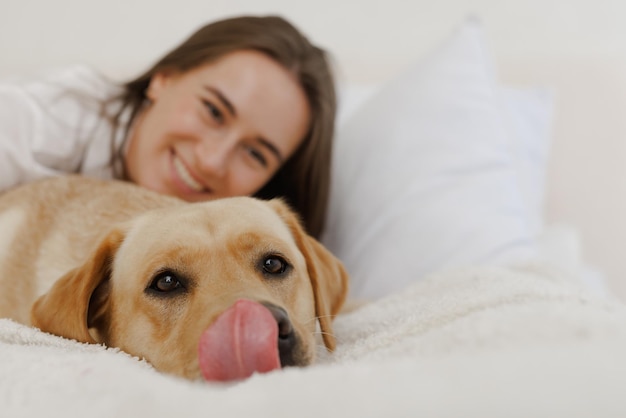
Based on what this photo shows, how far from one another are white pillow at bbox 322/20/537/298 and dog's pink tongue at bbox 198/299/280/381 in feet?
4.49

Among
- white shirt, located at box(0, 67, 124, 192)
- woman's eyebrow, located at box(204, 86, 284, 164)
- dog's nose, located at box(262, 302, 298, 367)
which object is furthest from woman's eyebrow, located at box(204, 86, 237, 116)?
dog's nose, located at box(262, 302, 298, 367)

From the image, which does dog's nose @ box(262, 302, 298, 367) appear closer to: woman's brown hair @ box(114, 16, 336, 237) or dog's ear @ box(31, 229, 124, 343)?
dog's ear @ box(31, 229, 124, 343)

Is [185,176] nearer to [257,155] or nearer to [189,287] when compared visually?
[257,155]

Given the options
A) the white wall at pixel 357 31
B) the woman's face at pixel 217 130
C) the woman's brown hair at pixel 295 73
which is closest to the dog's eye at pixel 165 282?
the woman's face at pixel 217 130

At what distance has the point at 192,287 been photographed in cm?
118

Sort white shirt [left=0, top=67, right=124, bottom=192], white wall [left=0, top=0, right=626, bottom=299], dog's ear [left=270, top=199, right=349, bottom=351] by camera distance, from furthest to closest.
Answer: white wall [left=0, top=0, right=626, bottom=299] < white shirt [left=0, top=67, right=124, bottom=192] < dog's ear [left=270, top=199, right=349, bottom=351]

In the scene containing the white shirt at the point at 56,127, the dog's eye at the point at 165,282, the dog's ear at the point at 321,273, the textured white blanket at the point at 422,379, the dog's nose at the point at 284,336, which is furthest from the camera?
the white shirt at the point at 56,127

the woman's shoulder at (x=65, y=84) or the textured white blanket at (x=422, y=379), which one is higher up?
the textured white blanket at (x=422, y=379)

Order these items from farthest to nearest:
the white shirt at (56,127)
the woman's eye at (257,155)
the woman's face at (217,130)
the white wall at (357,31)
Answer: the white wall at (357,31)
the woman's eye at (257,155)
the woman's face at (217,130)
the white shirt at (56,127)

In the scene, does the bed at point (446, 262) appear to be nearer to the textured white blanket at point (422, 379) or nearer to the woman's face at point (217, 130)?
the textured white blanket at point (422, 379)

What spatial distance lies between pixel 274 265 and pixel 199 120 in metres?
1.16

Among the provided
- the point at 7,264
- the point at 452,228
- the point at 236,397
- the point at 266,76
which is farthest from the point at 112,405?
the point at 266,76

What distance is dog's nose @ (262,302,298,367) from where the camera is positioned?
967 mm

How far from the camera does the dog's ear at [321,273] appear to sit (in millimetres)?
1423
